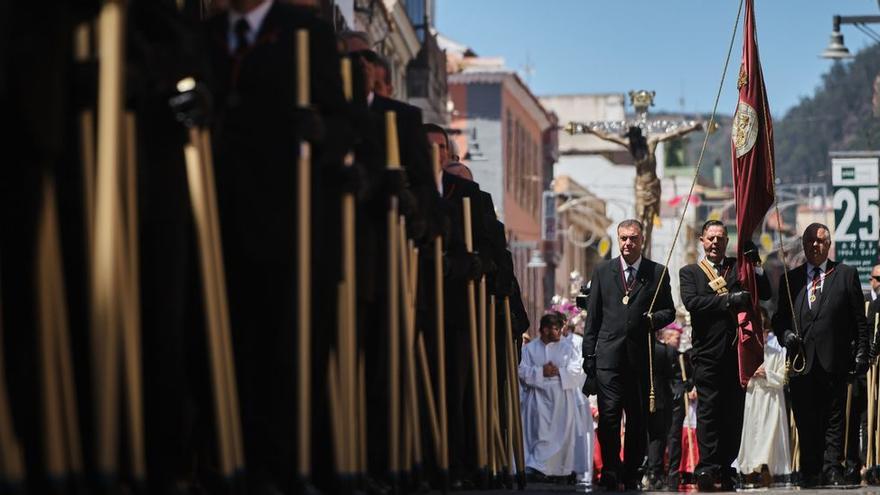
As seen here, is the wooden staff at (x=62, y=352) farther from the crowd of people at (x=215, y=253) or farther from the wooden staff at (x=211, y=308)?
the wooden staff at (x=211, y=308)

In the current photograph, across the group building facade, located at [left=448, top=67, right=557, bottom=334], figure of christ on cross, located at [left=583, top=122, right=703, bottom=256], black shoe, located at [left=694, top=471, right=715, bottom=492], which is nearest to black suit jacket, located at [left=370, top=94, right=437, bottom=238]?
black shoe, located at [left=694, top=471, right=715, bottom=492]

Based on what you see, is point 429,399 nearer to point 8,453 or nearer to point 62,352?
point 62,352

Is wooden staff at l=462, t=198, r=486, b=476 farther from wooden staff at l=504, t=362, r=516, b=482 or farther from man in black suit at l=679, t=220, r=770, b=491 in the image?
man in black suit at l=679, t=220, r=770, b=491

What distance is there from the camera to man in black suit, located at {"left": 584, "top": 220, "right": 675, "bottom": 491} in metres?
14.6

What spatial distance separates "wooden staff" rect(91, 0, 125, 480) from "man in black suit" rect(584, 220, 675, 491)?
827 centimetres

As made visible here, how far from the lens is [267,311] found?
7.96 metres

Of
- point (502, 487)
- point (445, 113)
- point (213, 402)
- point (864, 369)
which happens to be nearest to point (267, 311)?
point (213, 402)

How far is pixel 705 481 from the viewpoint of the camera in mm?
14562

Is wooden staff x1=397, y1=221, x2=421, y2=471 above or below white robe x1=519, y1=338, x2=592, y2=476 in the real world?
above

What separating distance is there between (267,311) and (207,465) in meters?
0.65

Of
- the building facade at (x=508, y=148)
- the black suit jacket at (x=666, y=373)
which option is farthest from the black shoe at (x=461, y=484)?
the building facade at (x=508, y=148)

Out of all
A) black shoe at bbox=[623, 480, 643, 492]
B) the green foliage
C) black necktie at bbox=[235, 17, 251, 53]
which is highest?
the green foliage

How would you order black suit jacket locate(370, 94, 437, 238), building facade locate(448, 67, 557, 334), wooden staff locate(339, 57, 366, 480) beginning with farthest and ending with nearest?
building facade locate(448, 67, 557, 334) → black suit jacket locate(370, 94, 437, 238) → wooden staff locate(339, 57, 366, 480)

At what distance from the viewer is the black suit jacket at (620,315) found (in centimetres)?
1472
